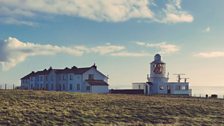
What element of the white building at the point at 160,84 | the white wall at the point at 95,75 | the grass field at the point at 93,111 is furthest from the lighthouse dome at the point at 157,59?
the grass field at the point at 93,111

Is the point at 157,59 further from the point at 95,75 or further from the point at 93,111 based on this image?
the point at 93,111

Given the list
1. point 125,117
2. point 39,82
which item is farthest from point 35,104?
point 39,82

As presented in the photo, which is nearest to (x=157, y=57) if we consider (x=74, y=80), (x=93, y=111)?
(x=74, y=80)

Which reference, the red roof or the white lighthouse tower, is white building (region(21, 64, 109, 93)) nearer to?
the red roof

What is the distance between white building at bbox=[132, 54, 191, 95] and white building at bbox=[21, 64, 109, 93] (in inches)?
408

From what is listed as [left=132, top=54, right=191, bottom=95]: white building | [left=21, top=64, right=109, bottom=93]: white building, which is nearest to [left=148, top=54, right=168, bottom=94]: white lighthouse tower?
[left=132, top=54, right=191, bottom=95]: white building

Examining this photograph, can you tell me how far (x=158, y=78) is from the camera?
305ft

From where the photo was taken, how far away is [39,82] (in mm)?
105375

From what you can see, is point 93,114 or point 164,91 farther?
point 164,91

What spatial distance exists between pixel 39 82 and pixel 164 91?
3382cm

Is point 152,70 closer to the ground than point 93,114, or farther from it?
farther from it

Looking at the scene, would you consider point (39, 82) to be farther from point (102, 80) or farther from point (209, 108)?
point (209, 108)

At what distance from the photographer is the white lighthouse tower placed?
92.6 metres

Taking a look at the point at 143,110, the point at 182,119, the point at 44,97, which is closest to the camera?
the point at 182,119
